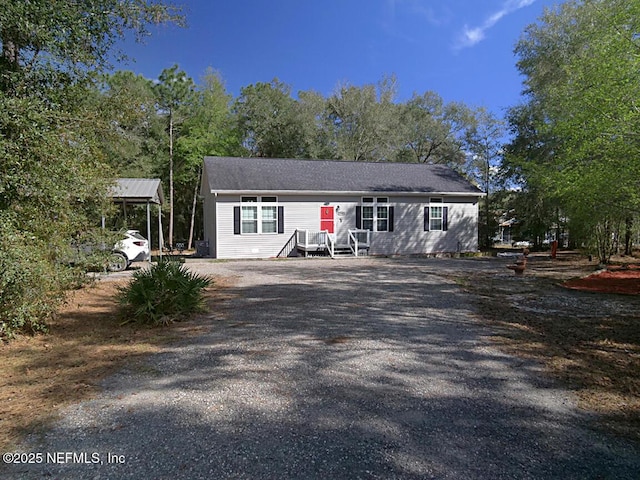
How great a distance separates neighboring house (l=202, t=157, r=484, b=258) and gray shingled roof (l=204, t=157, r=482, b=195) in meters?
0.04

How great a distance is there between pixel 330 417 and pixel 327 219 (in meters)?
13.9

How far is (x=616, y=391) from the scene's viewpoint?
11.0 feet

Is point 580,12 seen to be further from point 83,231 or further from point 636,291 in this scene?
point 83,231

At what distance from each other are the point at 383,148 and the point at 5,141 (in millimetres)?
25833

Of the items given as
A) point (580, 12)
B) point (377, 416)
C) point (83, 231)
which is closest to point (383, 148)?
point (580, 12)

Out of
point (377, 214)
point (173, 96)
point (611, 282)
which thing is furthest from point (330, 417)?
point (173, 96)

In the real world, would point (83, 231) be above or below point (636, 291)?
above

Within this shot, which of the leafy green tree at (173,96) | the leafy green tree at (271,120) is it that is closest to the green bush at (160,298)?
the leafy green tree at (173,96)

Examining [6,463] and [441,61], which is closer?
[6,463]

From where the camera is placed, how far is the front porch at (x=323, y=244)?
616 inches

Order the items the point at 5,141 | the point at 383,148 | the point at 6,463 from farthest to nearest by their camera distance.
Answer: the point at 383,148 < the point at 5,141 < the point at 6,463

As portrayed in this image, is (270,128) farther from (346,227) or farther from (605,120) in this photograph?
(605,120)

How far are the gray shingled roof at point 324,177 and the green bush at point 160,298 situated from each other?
938 cm

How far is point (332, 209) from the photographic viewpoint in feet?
54.4
